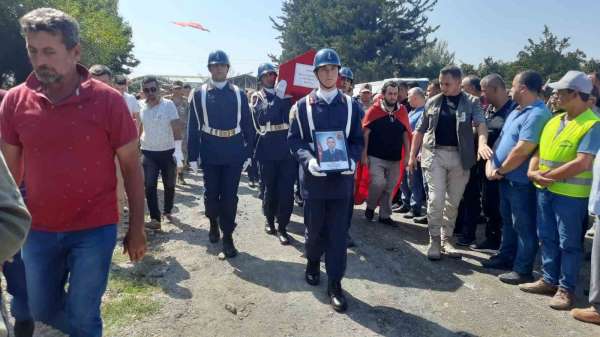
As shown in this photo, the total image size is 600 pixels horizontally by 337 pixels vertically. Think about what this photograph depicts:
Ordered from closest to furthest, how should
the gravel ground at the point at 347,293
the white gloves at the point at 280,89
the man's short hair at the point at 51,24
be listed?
the man's short hair at the point at 51,24, the gravel ground at the point at 347,293, the white gloves at the point at 280,89

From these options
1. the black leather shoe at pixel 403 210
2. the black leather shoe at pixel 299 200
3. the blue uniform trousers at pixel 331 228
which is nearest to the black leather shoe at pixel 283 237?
the blue uniform trousers at pixel 331 228

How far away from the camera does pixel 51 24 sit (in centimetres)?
240

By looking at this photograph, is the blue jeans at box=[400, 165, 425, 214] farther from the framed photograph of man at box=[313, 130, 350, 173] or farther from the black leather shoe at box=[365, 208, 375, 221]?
the framed photograph of man at box=[313, 130, 350, 173]

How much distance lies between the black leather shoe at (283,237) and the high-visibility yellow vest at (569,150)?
3.00 meters

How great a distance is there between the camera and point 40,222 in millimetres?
2584

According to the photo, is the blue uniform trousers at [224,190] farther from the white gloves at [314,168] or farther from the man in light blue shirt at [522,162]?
the man in light blue shirt at [522,162]

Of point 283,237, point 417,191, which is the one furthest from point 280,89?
point 417,191

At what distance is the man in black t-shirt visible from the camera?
6418mm

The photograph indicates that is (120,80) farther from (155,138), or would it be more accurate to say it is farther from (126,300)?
(126,300)

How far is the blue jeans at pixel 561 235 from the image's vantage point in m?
4.12

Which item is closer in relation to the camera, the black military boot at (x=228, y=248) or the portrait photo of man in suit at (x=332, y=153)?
the portrait photo of man in suit at (x=332, y=153)

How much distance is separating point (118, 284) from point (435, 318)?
9.93 feet

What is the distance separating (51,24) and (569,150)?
13.5ft

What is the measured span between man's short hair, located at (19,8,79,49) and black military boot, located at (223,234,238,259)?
3235mm
